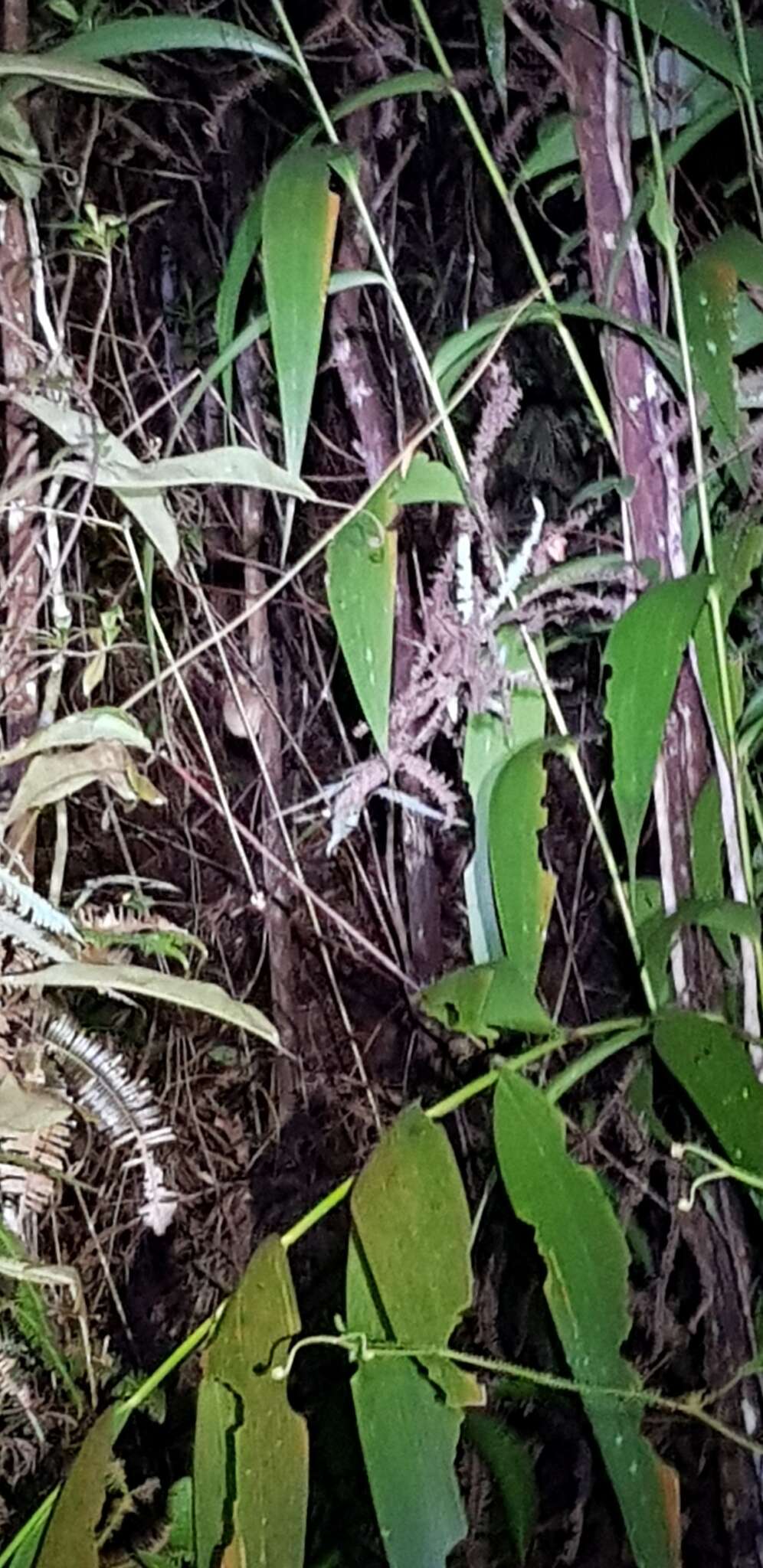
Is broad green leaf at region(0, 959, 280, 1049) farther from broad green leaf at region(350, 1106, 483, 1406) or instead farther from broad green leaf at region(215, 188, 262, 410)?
broad green leaf at region(215, 188, 262, 410)

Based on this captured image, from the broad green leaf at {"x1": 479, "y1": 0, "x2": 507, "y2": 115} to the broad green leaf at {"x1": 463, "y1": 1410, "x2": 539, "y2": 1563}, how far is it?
24.0 inches

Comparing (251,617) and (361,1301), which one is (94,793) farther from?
(361,1301)

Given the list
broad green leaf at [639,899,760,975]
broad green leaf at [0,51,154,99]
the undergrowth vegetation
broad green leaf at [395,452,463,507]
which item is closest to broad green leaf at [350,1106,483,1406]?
the undergrowth vegetation

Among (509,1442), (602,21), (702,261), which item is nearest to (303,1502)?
(509,1442)

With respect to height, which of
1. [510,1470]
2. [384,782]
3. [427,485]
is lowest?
[510,1470]

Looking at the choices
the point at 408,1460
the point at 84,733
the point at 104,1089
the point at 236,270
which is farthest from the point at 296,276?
the point at 408,1460

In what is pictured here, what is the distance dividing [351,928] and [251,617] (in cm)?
17

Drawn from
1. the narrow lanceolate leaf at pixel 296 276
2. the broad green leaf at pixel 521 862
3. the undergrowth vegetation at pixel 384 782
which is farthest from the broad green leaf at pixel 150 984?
the narrow lanceolate leaf at pixel 296 276

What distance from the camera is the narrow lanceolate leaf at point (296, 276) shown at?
500mm

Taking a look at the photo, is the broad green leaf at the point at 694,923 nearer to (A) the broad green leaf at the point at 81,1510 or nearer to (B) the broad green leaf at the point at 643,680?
(B) the broad green leaf at the point at 643,680

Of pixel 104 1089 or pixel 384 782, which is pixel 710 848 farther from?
pixel 104 1089

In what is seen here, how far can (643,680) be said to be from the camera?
1.57ft

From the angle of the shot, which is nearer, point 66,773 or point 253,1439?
point 253,1439

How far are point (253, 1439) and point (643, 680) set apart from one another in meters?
0.31
